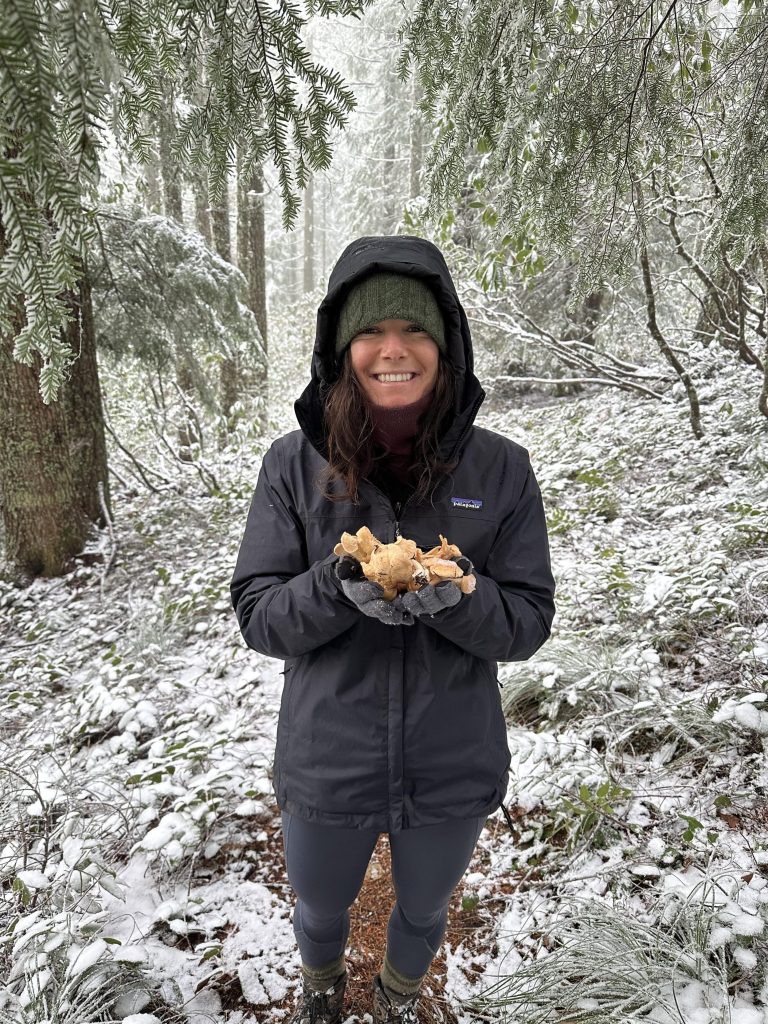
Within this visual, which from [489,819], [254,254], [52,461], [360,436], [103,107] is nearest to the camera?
[103,107]

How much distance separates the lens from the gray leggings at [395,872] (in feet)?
5.19

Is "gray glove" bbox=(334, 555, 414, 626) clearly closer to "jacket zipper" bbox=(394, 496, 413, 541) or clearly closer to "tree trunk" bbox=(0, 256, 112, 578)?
"jacket zipper" bbox=(394, 496, 413, 541)

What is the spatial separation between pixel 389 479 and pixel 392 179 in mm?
17950

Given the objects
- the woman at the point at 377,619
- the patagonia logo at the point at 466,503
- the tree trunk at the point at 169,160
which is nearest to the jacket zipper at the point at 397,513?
the woman at the point at 377,619

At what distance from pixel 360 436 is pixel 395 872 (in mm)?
1321

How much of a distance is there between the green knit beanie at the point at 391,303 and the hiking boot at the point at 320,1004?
87.2 inches

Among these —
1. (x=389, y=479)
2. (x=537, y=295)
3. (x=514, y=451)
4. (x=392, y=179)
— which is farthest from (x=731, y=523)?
(x=392, y=179)

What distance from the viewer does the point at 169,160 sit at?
334 cm

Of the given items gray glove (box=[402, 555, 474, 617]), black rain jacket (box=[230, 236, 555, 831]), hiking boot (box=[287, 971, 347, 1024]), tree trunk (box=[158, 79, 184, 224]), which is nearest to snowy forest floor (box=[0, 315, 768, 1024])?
hiking boot (box=[287, 971, 347, 1024])

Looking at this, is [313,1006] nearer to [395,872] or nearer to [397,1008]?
[397,1008]

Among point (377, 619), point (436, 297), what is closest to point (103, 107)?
point (436, 297)

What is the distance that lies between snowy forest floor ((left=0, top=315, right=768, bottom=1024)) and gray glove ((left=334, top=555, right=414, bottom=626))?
5.04 ft

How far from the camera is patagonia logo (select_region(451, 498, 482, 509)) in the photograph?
160cm

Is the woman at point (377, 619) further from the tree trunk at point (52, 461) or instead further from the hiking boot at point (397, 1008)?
the tree trunk at point (52, 461)
